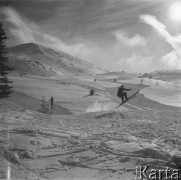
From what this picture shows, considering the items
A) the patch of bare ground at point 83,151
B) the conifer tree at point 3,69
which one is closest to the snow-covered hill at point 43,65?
the conifer tree at point 3,69

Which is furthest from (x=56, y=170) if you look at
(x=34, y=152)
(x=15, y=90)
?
(x=15, y=90)

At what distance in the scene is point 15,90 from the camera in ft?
139

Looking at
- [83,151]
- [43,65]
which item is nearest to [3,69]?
[83,151]

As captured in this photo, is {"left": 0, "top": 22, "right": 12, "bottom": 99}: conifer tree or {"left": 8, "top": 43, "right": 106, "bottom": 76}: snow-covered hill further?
{"left": 8, "top": 43, "right": 106, "bottom": 76}: snow-covered hill

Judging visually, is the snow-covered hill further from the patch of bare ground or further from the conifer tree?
the patch of bare ground

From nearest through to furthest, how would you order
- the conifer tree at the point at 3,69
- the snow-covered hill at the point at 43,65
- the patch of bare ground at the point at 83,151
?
the patch of bare ground at the point at 83,151 < the conifer tree at the point at 3,69 < the snow-covered hill at the point at 43,65

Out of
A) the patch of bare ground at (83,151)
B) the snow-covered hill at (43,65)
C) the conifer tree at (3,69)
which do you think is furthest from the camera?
the snow-covered hill at (43,65)

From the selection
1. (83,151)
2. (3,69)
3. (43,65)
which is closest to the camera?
(83,151)

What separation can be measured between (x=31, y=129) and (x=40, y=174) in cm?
473

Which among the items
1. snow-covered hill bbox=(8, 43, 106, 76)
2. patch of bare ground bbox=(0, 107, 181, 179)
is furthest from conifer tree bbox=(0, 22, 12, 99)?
snow-covered hill bbox=(8, 43, 106, 76)

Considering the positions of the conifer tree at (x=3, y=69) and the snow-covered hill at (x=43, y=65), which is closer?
the conifer tree at (x=3, y=69)

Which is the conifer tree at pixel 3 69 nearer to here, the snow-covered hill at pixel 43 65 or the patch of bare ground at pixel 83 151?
the patch of bare ground at pixel 83 151

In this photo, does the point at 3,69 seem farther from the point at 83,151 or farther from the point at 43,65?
the point at 43,65

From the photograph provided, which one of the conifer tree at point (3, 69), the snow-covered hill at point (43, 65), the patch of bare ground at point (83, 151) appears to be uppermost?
the snow-covered hill at point (43, 65)
